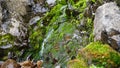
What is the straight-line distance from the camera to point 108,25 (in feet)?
25.8

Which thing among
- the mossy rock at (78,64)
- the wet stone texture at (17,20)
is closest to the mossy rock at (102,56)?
the mossy rock at (78,64)

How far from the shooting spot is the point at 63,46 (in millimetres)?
10438

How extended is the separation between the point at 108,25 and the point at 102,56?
49.0 inches

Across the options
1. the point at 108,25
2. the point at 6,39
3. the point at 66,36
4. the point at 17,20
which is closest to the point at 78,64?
the point at 108,25

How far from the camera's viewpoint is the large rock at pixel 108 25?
758cm

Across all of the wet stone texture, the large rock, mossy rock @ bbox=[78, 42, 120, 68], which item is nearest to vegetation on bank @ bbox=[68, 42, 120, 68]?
mossy rock @ bbox=[78, 42, 120, 68]

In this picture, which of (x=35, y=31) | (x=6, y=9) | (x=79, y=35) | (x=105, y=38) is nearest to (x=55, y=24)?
(x=35, y=31)

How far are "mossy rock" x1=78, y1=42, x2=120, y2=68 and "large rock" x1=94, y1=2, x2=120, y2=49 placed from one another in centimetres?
34

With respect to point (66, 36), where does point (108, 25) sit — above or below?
above

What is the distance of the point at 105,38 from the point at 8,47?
19.6ft

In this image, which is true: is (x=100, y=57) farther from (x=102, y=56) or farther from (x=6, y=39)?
(x=6, y=39)

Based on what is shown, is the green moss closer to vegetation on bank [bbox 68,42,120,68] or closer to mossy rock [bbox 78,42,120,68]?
vegetation on bank [bbox 68,42,120,68]

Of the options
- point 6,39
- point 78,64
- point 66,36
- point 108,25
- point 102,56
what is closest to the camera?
point 102,56

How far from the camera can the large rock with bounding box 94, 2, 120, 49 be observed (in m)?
7.58
